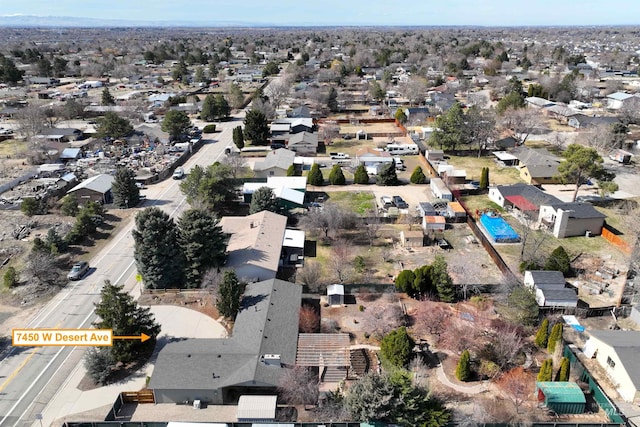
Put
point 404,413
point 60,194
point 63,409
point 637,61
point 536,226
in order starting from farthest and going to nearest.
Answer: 1. point 637,61
2. point 60,194
3. point 536,226
4. point 63,409
5. point 404,413

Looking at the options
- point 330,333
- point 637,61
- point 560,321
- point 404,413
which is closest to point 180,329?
point 330,333

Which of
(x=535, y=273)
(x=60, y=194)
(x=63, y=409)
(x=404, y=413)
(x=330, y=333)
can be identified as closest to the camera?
(x=404, y=413)

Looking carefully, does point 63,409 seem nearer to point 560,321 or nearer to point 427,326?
point 427,326

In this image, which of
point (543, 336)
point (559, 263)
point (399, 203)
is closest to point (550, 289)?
point (543, 336)

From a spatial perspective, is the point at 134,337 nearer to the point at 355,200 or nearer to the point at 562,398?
the point at 562,398

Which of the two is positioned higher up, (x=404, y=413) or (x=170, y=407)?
(x=404, y=413)

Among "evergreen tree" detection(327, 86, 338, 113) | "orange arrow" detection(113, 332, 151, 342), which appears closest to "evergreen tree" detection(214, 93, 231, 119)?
"evergreen tree" detection(327, 86, 338, 113)
